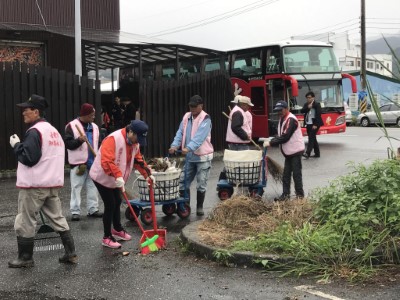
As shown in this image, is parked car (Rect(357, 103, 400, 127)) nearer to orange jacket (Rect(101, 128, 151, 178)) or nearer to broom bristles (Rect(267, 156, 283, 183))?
broom bristles (Rect(267, 156, 283, 183))

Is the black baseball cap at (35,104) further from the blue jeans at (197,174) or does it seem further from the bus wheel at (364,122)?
the bus wheel at (364,122)

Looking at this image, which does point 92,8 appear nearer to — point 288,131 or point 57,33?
point 57,33

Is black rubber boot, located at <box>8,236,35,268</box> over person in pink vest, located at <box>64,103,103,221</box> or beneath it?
beneath

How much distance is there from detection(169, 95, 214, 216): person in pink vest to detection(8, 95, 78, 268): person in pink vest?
2.67 metres

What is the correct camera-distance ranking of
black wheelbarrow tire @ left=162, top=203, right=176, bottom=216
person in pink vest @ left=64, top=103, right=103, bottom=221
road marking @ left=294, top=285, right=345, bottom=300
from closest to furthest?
road marking @ left=294, top=285, right=345, bottom=300 → person in pink vest @ left=64, top=103, right=103, bottom=221 → black wheelbarrow tire @ left=162, top=203, right=176, bottom=216

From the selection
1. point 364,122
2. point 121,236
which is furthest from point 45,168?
point 364,122

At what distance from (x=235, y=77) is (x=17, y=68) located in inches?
414

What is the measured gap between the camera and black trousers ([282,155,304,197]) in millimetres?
8844

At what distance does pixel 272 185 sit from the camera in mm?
11086

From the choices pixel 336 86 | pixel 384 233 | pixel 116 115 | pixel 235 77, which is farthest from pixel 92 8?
pixel 384 233

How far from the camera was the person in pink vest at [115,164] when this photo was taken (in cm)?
620

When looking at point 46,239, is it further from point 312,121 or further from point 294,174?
point 312,121

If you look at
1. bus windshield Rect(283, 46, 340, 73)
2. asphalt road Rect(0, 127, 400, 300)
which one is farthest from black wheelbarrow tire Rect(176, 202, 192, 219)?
Result: bus windshield Rect(283, 46, 340, 73)

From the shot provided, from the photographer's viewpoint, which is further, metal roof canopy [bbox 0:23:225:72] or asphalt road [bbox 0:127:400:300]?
metal roof canopy [bbox 0:23:225:72]
